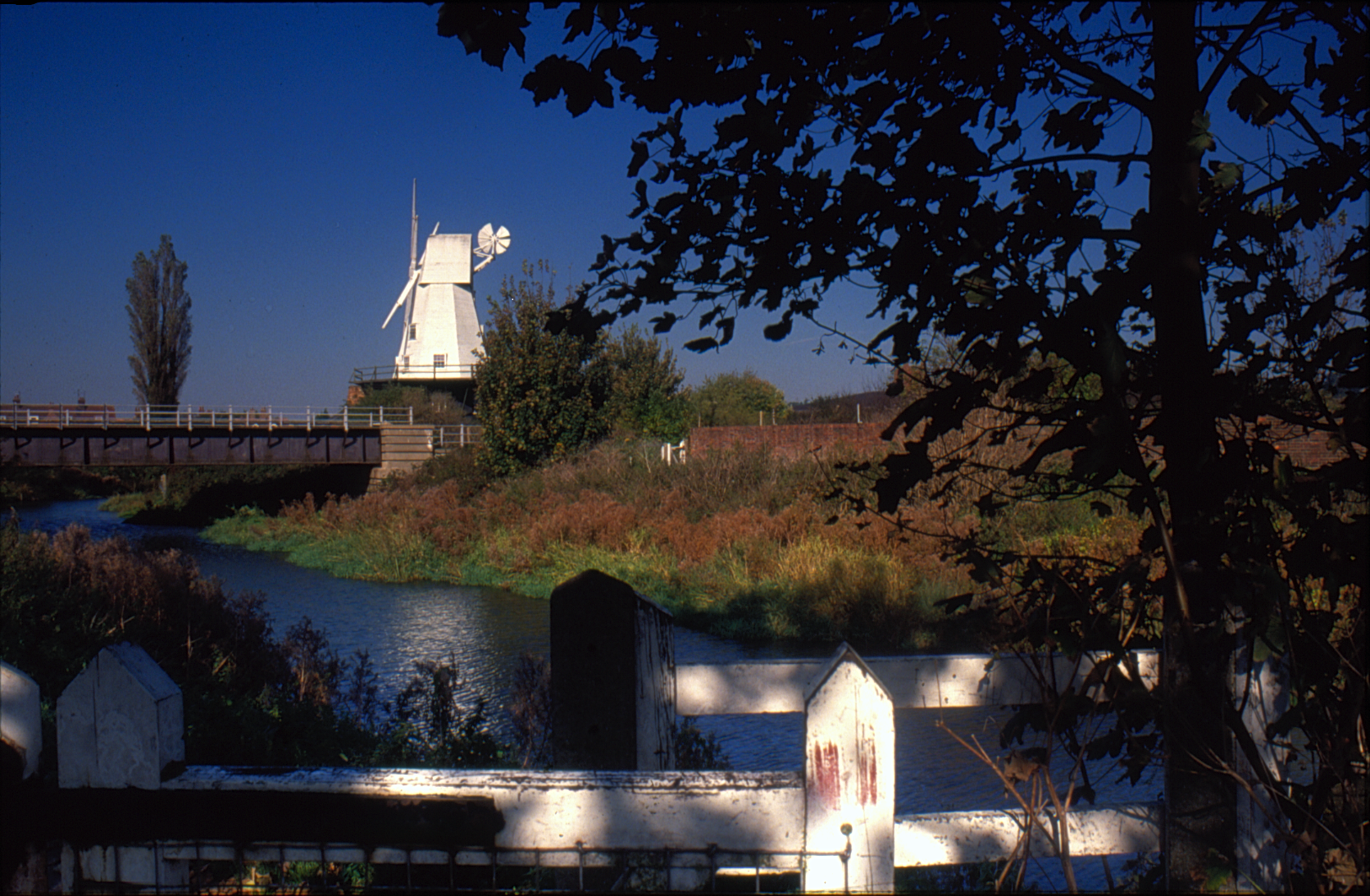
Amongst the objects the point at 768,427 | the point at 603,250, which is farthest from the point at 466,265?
the point at 603,250

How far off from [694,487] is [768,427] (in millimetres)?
3360

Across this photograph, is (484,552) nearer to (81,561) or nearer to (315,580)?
(315,580)

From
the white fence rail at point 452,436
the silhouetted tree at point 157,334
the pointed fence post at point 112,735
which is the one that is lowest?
the pointed fence post at point 112,735

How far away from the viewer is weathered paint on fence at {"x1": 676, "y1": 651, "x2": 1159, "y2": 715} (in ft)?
7.06

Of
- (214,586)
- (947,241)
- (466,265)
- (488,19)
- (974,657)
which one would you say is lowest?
(214,586)

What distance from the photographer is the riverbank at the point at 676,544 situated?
1095cm

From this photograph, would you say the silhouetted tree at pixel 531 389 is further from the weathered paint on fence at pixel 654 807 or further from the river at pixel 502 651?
the weathered paint on fence at pixel 654 807

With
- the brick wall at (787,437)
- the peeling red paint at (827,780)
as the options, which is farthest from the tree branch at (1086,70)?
the brick wall at (787,437)

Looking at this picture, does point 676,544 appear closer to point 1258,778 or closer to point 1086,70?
point 1086,70

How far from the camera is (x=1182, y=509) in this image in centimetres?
211

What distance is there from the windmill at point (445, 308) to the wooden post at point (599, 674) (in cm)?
4666

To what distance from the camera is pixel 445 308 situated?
4856 cm

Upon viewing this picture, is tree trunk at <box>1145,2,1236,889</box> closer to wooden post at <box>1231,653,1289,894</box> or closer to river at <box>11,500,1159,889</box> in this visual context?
wooden post at <box>1231,653,1289,894</box>

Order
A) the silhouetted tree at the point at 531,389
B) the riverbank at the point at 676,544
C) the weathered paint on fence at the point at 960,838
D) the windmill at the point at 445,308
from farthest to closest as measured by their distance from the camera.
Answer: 1. the windmill at the point at 445,308
2. the silhouetted tree at the point at 531,389
3. the riverbank at the point at 676,544
4. the weathered paint on fence at the point at 960,838
